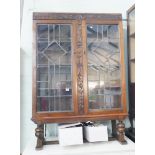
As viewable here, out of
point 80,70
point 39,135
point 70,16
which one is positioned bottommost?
point 39,135

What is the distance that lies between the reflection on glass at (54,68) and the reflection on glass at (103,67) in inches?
8.2

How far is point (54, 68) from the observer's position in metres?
1.65

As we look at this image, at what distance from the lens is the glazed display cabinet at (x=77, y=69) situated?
1.61 m

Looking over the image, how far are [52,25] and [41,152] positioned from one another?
1.14m

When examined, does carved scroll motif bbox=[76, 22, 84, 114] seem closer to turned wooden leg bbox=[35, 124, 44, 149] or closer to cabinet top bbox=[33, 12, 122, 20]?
cabinet top bbox=[33, 12, 122, 20]

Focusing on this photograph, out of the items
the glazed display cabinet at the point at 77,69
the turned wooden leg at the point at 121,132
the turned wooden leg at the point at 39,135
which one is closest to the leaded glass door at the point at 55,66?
the glazed display cabinet at the point at 77,69

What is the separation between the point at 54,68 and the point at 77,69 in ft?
0.71

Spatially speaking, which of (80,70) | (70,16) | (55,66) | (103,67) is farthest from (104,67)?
(70,16)

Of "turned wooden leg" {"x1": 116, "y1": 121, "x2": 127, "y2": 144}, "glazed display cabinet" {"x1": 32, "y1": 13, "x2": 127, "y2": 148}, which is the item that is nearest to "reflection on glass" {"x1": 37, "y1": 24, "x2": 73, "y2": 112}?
"glazed display cabinet" {"x1": 32, "y1": 13, "x2": 127, "y2": 148}

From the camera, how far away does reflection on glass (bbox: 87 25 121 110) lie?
169cm

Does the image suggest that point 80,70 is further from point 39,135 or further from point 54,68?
point 39,135
